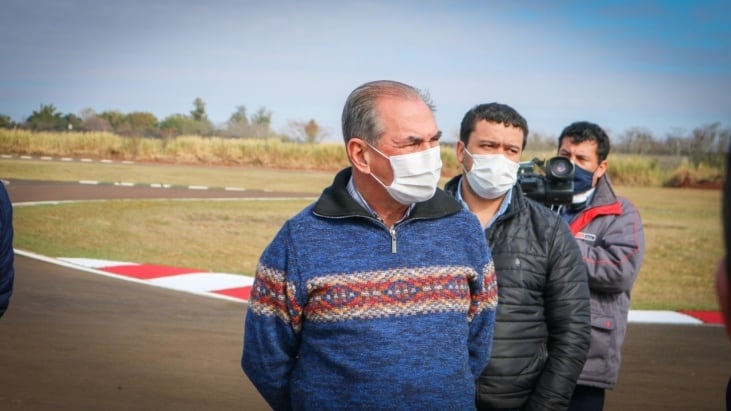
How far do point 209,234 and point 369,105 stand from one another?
1409 cm

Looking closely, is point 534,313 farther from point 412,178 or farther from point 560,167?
point 560,167

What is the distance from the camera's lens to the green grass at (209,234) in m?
13.4

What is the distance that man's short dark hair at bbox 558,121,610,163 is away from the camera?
15.4ft

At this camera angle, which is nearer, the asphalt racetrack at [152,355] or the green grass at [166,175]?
the asphalt racetrack at [152,355]

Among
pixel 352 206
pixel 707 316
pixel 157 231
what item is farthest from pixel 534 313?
pixel 157 231

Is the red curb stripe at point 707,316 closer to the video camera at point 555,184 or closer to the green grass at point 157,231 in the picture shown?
the green grass at point 157,231

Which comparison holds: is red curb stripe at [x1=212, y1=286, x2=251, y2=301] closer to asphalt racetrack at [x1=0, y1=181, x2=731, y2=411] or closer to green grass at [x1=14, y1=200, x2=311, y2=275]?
asphalt racetrack at [x1=0, y1=181, x2=731, y2=411]

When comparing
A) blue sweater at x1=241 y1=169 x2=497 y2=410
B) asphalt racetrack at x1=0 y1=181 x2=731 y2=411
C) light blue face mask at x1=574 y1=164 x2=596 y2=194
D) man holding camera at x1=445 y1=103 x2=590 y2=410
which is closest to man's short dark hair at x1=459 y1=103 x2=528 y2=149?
man holding camera at x1=445 y1=103 x2=590 y2=410

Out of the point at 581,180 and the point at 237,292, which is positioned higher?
the point at 581,180

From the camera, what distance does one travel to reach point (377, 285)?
106 inches

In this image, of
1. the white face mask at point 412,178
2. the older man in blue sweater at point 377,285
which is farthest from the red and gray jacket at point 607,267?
the white face mask at point 412,178

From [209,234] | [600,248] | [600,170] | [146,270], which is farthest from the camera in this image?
[209,234]

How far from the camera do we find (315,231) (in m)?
2.77

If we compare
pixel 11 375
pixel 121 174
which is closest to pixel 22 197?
pixel 121 174
